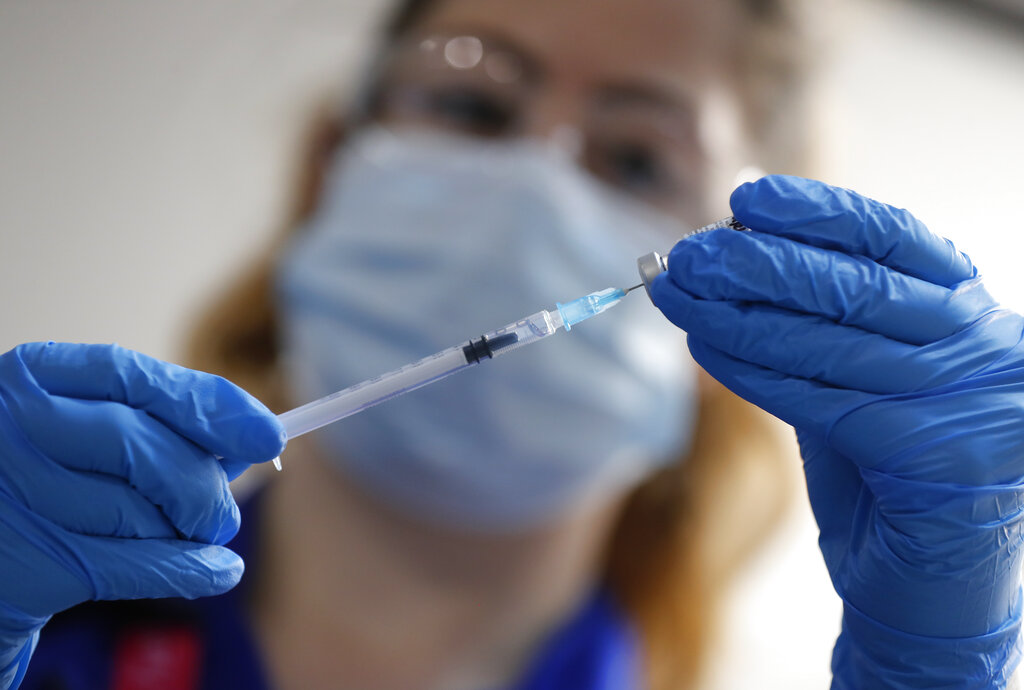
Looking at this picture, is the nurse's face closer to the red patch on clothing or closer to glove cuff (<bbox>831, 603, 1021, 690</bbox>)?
glove cuff (<bbox>831, 603, 1021, 690</bbox>)

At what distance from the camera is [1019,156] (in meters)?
2.19

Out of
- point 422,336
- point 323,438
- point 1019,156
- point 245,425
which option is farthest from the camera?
point 1019,156

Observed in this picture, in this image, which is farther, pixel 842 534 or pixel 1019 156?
pixel 1019 156

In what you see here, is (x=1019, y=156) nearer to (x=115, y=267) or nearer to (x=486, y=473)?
(x=486, y=473)

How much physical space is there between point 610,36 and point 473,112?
344 millimetres

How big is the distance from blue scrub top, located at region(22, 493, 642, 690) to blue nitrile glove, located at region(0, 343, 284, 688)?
66 centimetres

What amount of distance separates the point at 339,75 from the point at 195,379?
3.97 ft

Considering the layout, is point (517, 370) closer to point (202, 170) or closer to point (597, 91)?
point (597, 91)

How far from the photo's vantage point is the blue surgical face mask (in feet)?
4.32

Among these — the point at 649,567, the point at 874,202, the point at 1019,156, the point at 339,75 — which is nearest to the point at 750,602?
the point at 649,567

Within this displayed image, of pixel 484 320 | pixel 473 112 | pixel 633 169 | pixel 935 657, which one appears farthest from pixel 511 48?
pixel 935 657

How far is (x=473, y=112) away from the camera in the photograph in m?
1.54

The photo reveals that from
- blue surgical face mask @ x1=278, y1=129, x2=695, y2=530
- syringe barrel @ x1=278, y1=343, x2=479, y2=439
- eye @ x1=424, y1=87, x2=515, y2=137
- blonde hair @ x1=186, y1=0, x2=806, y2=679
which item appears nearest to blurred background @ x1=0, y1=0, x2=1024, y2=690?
blonde hair @ x1=186, y1=0, x2=806, y2=679

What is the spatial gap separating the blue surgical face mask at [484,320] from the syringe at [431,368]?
389 millimetres
